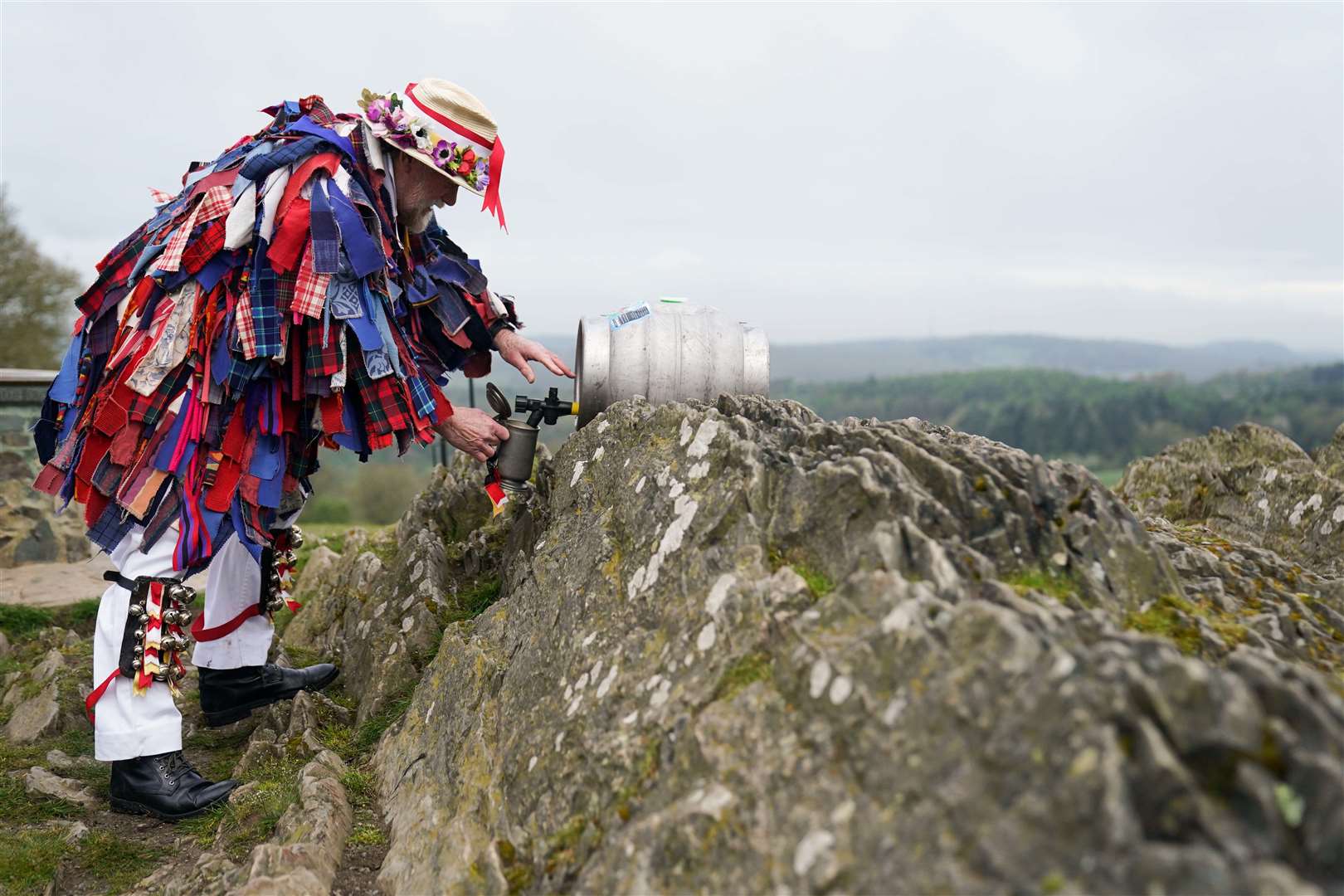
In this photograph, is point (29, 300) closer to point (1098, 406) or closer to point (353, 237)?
point (353, 237)

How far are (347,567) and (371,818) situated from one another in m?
3.63

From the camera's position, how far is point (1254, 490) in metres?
5.71

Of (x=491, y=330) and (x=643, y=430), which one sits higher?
(x=491, y=330)

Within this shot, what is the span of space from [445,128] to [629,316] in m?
1.43

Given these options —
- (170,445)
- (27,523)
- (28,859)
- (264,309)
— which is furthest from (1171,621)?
(27,523)

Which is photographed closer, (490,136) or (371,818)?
(371,818)

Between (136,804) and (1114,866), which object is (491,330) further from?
(1114,866)

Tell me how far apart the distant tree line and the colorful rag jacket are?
159ft

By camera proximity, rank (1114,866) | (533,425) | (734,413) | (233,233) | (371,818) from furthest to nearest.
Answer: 1. (533,425)
2. (734,413)
3. (233,233)
4. (371,818)
5. (1114,866)

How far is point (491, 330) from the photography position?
5.59 meters

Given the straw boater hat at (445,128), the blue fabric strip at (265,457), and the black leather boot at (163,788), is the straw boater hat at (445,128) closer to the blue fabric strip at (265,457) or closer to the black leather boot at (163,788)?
the blue fabric strip at (265,457)

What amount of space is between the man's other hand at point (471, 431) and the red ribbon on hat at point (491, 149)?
109 cm

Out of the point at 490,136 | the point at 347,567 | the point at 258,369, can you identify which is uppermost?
the point at 490,136

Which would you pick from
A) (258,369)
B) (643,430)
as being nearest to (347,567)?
(258,369)
